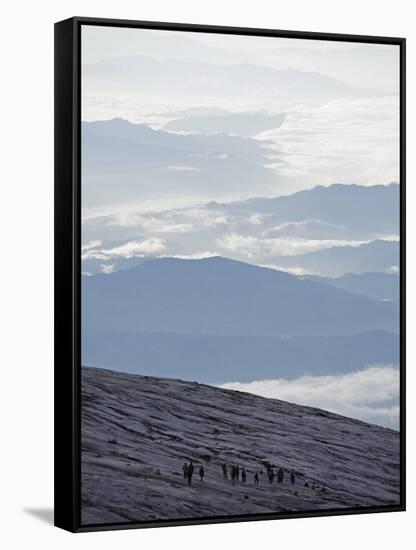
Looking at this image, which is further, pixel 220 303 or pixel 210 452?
pixel 220 303

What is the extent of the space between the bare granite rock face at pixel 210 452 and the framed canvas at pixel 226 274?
0.04 ft

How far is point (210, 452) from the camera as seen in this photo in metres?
10.3

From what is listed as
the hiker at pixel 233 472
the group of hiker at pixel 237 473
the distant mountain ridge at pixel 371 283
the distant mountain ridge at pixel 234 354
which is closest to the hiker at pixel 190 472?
the group of hiker at pixel 237 473

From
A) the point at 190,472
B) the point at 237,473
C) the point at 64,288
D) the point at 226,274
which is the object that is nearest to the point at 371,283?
the point at 226,274

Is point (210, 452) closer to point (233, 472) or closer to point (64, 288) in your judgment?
point (233, 472)

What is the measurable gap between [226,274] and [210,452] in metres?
1.10

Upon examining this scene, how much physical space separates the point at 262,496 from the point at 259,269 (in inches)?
55.1

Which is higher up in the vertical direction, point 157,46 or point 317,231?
point 157,46

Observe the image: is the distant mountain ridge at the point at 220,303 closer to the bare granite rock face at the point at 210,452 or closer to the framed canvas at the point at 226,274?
the framed canvas at the point at 226,274

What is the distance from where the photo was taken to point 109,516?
32.9ft

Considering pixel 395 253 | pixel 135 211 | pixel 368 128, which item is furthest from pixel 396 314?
pixel 135 211

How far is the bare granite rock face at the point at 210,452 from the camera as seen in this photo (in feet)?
33.0

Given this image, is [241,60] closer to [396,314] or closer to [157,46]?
[157,46]

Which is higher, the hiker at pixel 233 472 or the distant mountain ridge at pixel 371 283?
the distant mountain ridge at pixel 371 283
